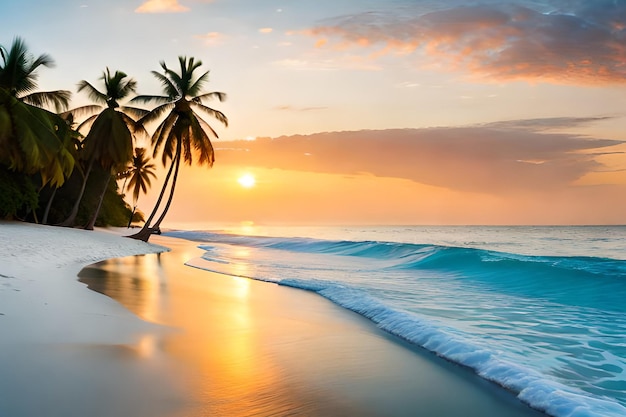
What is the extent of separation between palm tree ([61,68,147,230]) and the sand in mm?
20584

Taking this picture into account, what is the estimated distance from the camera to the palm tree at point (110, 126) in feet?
87.4

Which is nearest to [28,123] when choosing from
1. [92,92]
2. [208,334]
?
[92,92]

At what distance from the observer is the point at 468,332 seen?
6180 millimetres

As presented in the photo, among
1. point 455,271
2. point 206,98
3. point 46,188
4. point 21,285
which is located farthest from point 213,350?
point 46,188

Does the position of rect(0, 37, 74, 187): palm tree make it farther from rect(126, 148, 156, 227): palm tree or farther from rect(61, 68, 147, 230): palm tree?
rect(126, 148, 156, 227): palm tree

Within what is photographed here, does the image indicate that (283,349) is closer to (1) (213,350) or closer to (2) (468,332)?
(1) (213,350)

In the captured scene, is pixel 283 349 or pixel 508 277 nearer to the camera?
pixel 283 349

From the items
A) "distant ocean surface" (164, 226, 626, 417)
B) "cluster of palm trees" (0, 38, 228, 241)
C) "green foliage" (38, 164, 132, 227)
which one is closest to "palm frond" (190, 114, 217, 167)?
"cluster of palm trees" (0, 38, 228, 241)

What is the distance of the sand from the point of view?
10.7 ft

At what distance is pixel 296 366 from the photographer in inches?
173

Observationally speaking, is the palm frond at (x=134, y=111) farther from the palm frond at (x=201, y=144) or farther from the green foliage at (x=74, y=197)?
the green foliage at (x=74, y=197)

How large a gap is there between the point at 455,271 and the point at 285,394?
47.0 ft

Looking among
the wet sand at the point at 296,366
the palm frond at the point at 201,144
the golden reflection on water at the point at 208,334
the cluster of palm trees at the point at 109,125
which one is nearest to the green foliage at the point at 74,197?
the cluster of palm trees at the point at 109,125

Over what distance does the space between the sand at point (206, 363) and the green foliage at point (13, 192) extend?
17852mm
